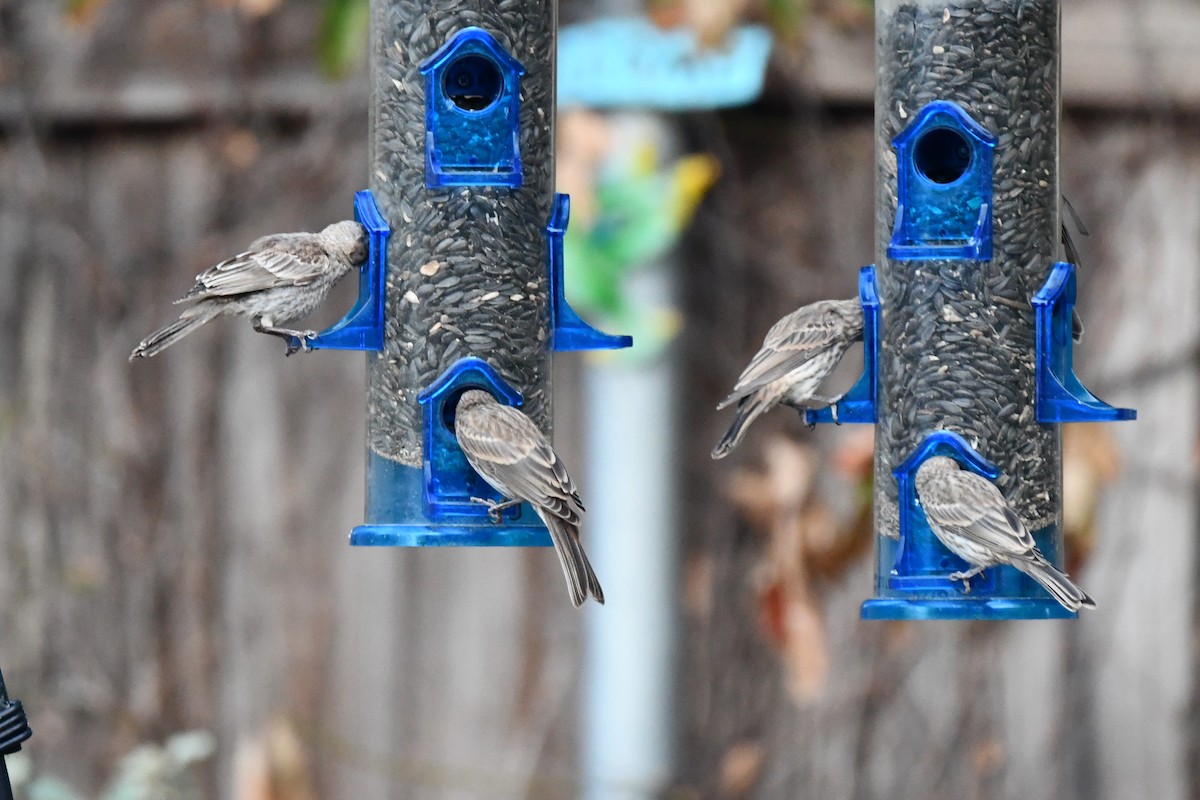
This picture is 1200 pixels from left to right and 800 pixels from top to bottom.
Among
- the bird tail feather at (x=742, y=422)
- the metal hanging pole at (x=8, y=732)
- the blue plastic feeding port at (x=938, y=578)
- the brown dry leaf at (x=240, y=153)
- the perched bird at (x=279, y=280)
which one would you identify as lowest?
the metal hanging pole at (x=8, y=732)

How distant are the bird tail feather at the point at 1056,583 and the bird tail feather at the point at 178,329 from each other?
232 centimetres

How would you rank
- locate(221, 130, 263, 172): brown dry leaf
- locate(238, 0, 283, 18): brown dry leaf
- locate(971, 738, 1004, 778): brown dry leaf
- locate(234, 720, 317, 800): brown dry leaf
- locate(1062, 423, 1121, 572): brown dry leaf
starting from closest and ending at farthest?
locate(234, 720, 317, 800): brown dry leaf < locate(1062, 423, 1121, 572): brown dry leaf < locate(238, 0, 283, 18): brown dry leaf < locate(971, 738, 1004, 778): brown dry leaf < locate(221, 130, 263, 172): brown dry leaf

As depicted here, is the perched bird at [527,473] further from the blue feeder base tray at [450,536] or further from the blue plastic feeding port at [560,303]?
the blue plastic feeding port at [560,303]

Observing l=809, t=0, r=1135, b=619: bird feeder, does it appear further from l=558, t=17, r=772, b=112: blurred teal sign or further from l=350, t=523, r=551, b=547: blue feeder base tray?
l=558, t=17, r=772, b=112: blurred teal sign

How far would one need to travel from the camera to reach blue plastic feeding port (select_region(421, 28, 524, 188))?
4723 mm

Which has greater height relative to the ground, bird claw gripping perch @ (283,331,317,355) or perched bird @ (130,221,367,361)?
perched bird @ (130,221,367,361)

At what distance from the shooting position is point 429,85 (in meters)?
4.74

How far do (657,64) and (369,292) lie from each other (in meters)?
2.26

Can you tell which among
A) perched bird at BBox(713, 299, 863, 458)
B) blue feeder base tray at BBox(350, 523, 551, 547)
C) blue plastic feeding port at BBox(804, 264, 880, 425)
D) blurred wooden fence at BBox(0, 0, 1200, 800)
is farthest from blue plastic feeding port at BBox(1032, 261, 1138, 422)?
blurred wooden fence at BBox(0, 0, 1200, 800)

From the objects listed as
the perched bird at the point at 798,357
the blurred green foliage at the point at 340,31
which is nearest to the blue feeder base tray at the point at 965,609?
the perched bird at the point at 798,357

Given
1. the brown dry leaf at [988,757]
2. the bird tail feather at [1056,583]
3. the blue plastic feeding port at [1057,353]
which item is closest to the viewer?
the bird tail feather at [1056,583]

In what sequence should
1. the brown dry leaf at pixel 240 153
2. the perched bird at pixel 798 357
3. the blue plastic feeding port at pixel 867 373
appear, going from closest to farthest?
the blue plastic feeding port at pixel 867 373 → the perched bird at pixel 798 357 → the brown dry leaf at pixel 240 153

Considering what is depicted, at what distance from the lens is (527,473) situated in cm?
440

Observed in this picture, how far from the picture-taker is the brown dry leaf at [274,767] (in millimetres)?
6176
